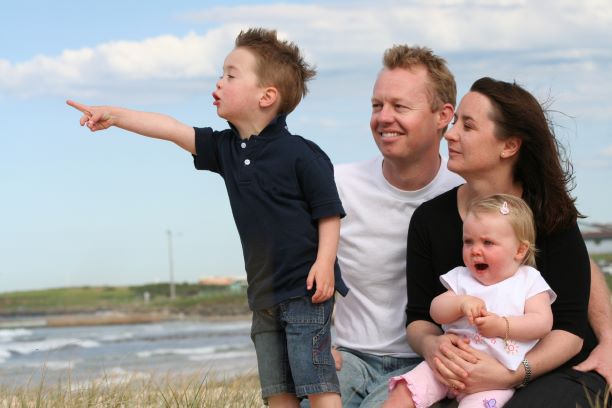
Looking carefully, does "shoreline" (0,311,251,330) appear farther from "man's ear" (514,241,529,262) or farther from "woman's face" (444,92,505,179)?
"man's ear" (514,241,529,262)

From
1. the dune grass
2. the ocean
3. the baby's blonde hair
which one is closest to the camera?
the baby's blonde hair

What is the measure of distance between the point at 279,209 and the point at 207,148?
19.6 inches

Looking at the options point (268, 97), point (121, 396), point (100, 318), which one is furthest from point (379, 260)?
point (100, 318)

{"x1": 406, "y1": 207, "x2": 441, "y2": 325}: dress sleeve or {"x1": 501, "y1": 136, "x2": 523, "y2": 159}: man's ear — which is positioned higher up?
{"x1": 501, "y1": 136, "x2": 523, "y2": 159}: man's ear

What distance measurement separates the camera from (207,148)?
4.27 metres

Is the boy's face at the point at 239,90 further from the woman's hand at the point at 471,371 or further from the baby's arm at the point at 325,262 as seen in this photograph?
the woman's hand at the point at 471,371

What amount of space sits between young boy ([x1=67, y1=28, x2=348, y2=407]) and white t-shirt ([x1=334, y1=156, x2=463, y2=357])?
357mm

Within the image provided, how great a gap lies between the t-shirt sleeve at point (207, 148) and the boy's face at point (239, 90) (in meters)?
0.14

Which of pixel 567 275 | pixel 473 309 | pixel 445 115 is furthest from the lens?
pixel 445 115

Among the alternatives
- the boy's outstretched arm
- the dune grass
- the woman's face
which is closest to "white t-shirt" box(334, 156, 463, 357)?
the woman's face

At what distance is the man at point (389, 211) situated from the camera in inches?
175

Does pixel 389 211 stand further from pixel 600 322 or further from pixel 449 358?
pixel 600 322

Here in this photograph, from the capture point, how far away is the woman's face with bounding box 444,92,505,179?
405cm

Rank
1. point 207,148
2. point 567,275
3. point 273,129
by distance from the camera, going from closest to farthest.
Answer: point 567,275
point 273,129
point 207,148
